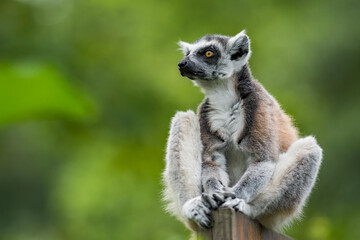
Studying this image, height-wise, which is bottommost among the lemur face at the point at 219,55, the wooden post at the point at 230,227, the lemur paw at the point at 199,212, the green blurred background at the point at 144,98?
the wooden post at the point at 230,227

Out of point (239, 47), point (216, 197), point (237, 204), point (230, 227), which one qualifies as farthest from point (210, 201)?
point (239, 47)

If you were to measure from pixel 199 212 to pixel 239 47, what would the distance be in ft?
5.16

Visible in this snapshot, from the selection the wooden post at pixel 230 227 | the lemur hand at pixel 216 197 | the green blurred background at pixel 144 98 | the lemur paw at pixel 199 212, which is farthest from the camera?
the green blurred background at pixel 144 98

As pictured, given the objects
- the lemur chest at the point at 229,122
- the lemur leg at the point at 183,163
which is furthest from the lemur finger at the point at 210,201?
the lemur chest at the point at 229,122

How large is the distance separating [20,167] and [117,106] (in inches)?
204

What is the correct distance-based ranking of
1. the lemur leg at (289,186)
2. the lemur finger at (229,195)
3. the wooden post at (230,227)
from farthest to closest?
1. the lemur leg at (289,186)
2. the lemur finger at (229,195)
3. the wooden post at (230,227)

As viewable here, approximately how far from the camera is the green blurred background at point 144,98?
10.9 meters

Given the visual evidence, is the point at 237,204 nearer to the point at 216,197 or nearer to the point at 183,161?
the point at 216,197

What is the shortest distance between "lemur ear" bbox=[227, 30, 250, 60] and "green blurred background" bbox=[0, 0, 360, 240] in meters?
3.02

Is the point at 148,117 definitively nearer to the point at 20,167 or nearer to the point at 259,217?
the point at 20,167

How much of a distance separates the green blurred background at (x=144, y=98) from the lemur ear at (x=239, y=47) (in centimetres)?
302

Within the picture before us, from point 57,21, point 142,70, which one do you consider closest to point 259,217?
point 142,70

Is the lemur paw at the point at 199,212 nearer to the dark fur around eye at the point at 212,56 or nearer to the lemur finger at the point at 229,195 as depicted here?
Answer: the lemur finger at the point at 229,195

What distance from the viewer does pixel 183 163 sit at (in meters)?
4.34
